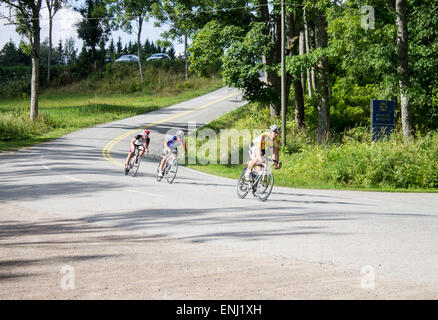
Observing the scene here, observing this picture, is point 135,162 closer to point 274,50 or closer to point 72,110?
point 274,50

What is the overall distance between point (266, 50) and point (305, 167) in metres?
10.8

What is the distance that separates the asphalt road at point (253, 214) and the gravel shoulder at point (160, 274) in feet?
1.85

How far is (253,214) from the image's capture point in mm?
10664

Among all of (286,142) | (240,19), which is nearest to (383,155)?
(286,142)

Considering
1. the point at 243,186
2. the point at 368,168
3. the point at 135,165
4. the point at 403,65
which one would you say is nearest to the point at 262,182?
the point at 243,186

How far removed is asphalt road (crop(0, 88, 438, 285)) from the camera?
721 centimetres

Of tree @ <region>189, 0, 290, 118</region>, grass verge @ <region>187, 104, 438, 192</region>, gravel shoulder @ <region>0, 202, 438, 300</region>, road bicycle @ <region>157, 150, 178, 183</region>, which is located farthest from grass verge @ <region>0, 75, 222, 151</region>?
gravel shoulder @ <region>0, 202, 438, 300</region>

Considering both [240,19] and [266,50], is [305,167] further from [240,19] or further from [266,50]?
[240,19]

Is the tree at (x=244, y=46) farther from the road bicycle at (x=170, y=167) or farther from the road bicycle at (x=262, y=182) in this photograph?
the road bicycle at (x=262, y=182)

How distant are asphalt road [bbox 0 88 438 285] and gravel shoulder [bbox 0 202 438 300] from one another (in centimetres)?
56

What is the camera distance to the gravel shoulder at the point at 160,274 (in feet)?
17.2

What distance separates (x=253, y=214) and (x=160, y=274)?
4.93 metres

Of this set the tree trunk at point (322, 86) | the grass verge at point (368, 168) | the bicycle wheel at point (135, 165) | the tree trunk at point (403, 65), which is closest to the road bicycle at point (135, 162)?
the bicycle wheel at point (135, 165)
